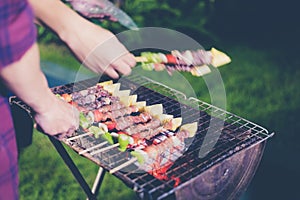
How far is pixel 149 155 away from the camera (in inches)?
104

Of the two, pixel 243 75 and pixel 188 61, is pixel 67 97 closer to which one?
pixel 188 61

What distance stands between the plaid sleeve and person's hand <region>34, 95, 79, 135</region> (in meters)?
0.50

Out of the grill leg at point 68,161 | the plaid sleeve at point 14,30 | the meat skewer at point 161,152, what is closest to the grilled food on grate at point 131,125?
the meat skewer at point 161,152

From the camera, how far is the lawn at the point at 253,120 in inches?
165

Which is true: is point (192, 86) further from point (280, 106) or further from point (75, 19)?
point (75, 19)

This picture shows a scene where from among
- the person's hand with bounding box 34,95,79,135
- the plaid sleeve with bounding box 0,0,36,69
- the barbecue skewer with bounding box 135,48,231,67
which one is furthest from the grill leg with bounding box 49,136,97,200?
the plaid sleeve with bounding box 0,0,36,69

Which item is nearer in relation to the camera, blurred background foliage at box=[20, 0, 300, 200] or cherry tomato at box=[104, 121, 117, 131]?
cherry tomato at box=[104, 121, 117, 131]

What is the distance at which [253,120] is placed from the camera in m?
5.28

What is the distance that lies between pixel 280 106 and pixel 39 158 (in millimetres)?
3060

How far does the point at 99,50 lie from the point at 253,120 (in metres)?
2.98

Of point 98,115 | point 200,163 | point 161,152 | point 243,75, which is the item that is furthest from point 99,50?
point 243,75

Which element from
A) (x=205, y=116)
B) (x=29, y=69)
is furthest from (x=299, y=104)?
(x=29, y=69)

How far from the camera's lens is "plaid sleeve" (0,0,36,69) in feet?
5.34

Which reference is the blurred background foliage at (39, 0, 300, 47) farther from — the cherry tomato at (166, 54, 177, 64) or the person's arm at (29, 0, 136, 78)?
the person's arm at (29, 0, 136, 78)
